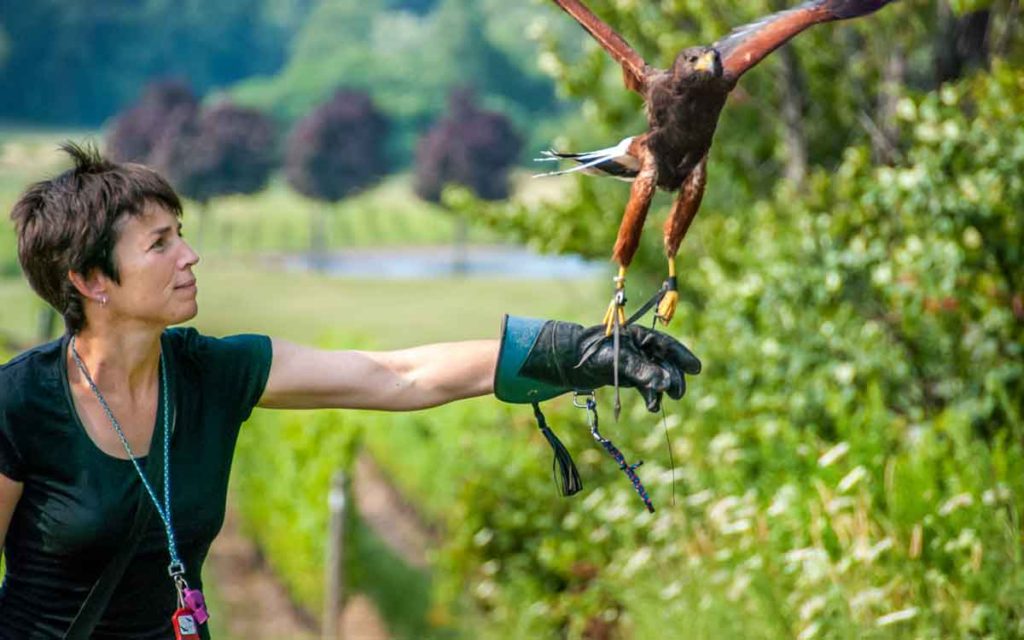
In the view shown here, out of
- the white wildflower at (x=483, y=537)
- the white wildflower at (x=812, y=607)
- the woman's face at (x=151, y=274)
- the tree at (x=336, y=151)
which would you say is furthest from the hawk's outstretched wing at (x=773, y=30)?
the tree at (x=336, y=151)

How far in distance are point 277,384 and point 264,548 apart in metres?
7.32

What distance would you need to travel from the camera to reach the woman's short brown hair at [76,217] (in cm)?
222

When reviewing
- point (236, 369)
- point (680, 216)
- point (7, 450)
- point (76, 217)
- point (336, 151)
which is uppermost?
point (336, 151)

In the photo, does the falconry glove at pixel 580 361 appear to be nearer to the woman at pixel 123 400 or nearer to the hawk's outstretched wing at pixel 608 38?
the woman at pixel 123 400

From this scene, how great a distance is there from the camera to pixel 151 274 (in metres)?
2.24

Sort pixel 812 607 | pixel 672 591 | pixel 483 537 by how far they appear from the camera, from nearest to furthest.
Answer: pixel 812 607, pixel 672 591, pixel 483 537

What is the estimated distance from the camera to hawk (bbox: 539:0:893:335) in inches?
84.1

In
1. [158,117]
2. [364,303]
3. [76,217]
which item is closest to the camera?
[76,217]

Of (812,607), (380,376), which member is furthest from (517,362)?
(812,607)

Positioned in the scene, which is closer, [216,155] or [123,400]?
[123,400]

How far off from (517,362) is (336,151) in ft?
75.5

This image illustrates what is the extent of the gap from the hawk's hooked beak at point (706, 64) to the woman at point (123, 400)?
45cm

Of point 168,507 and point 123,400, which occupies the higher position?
point 123,400

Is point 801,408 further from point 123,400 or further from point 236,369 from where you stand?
point 123,400
